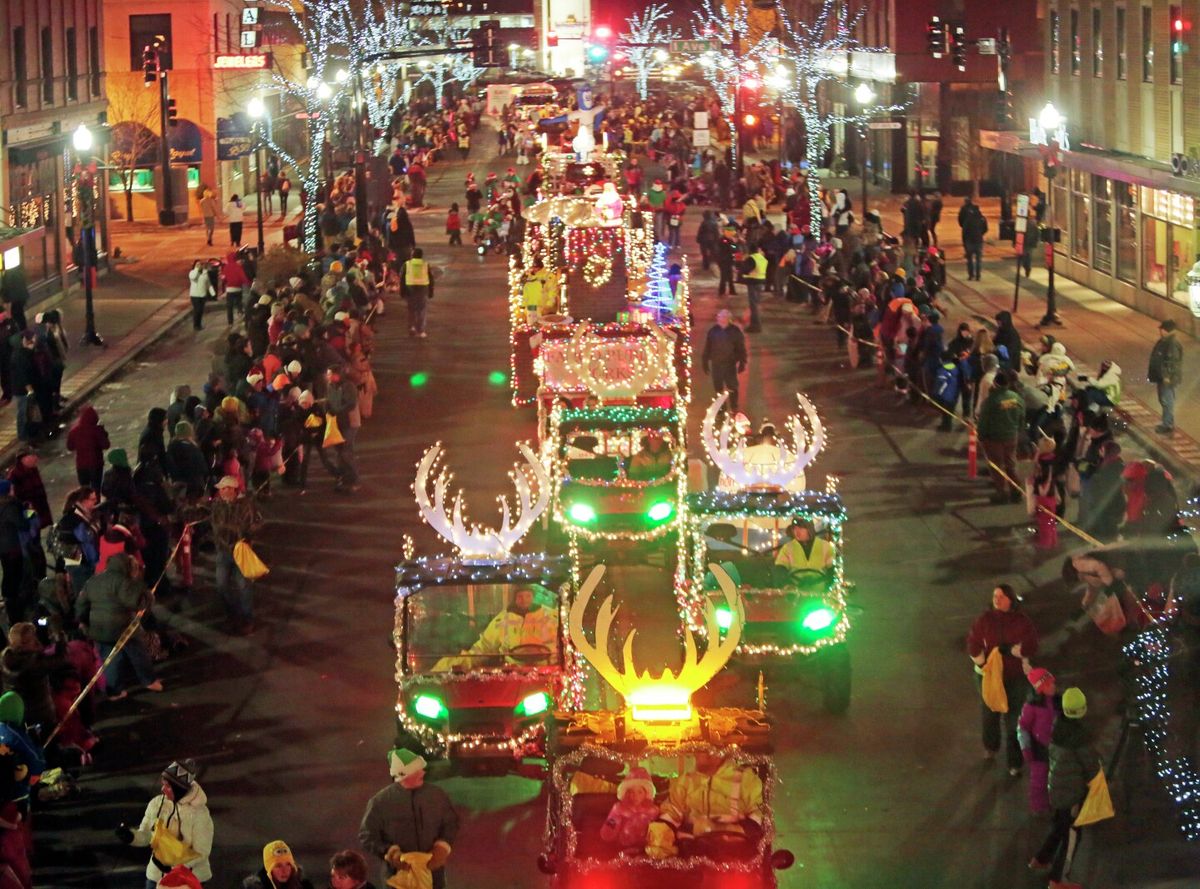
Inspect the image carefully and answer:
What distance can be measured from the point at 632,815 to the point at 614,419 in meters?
9.58

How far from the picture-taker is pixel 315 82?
2090 inches

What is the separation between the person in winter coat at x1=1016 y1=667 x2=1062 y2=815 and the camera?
12250 millimetres

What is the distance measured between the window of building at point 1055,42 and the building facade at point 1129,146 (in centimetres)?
2

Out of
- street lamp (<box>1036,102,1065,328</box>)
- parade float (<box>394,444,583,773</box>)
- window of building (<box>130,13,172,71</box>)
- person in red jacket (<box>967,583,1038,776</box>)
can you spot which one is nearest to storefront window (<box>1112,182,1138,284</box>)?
street lamp (<box>1036,102,1065,328</box>)

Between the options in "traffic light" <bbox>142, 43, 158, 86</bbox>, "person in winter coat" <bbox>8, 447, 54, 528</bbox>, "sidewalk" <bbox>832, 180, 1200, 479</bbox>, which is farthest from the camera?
"traffic light" <bbox>142, 43, 158, 86</bbox>

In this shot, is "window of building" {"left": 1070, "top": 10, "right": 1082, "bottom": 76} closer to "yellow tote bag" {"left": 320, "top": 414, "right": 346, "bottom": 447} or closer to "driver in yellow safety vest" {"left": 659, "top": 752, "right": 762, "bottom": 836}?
"yellow tote bag" {"left": 320, "top": 414, "right": 346, "bottom": 447}

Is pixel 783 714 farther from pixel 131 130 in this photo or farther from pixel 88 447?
pixel 131 130

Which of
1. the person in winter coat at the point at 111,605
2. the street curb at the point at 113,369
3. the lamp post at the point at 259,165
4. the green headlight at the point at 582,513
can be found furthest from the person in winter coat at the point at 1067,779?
the lamp post at the point at 259,165

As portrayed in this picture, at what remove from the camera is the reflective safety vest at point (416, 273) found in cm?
3088

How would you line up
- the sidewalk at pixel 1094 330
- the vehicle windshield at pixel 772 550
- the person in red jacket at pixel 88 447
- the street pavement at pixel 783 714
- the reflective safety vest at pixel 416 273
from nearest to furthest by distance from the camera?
the street pavement at pixel 783 714
the vehicle windshield at pixel 772 550
the person in red jacket at pixel 88 447
the sidewalk at pixel 1094 330
the reflective safety vest at pixel 416 273

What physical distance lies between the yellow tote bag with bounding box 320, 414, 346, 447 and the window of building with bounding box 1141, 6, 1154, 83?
1971cm

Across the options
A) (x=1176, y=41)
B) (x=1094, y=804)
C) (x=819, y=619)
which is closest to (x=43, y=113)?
(x=1176, y=41)

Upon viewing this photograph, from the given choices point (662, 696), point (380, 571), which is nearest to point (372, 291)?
point (380, 571)

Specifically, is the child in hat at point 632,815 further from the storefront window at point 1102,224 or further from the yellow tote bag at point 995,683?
the storefront window at point 1102,224
